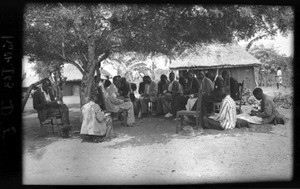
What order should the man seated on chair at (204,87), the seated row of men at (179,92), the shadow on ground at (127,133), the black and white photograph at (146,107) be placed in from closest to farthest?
1. the black and white photograph at (146,107)
2. the shadow on ground at (127,133)
3. the man seated on chair at (204,87)
4. the seated row of men at (179,92)

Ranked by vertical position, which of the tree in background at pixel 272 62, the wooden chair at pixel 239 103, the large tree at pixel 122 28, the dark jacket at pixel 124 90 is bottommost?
the wooden chair at pixel 239 103

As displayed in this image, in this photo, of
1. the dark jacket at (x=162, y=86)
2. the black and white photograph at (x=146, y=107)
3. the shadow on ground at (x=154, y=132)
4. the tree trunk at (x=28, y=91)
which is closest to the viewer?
the black and white photograph at (x=146, y=107)

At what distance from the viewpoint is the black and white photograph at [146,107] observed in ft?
18.0

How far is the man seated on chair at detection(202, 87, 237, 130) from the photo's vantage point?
6609mm

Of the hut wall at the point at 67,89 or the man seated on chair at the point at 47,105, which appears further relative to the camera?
the hut wall at the point at 67,89

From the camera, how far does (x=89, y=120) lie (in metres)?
6.23

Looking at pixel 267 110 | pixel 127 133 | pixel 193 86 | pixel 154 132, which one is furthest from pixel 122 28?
pixel 267 110

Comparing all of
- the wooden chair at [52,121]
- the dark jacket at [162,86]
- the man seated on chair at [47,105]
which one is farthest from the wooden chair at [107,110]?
the dark jacket at [162,86]

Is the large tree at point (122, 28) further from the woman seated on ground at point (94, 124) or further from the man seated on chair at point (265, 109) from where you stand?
the man seated on chair at point (265, 109)

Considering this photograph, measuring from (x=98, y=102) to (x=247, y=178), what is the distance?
3.73 metres

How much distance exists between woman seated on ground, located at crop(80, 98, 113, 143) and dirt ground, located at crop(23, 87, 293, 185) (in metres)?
0.17

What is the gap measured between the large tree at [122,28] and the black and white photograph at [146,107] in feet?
0.08

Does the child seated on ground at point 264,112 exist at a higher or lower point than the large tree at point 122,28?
lower

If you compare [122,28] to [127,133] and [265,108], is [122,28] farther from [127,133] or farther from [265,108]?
[265,108]
